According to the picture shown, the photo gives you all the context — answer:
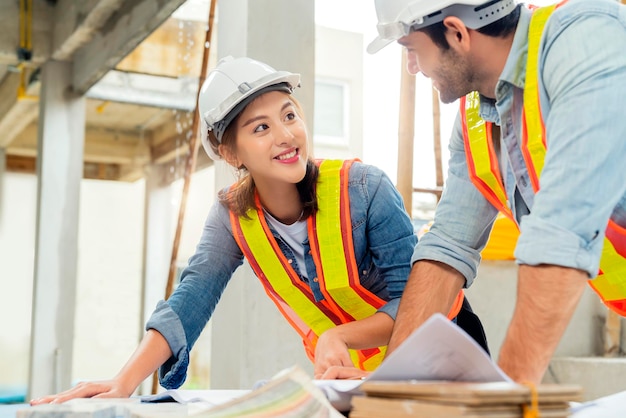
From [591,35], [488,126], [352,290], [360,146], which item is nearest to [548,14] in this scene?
[591,35]

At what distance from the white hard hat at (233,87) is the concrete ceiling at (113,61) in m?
3.66

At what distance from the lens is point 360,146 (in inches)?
769

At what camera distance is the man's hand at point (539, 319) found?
1495mm

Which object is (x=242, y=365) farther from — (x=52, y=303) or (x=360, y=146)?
(x=360, y=146)

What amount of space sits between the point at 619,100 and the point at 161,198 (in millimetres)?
12947

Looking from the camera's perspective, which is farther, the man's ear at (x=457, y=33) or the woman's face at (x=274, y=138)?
the woman's face at (x=274, y=138)

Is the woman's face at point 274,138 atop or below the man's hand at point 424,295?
atop

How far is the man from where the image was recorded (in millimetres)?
1528

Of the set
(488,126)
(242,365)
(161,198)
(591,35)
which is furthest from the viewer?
(161,198)

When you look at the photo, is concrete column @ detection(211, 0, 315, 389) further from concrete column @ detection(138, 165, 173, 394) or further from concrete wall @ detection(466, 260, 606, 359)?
concrete column @ detection(138, 165, 173, 394)

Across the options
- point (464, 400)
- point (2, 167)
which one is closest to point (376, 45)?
point (464, 400)

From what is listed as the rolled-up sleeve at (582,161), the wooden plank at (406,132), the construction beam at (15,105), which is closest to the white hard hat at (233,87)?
the rolled-up sleeve at (582,161)

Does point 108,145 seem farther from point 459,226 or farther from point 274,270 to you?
point 459,226

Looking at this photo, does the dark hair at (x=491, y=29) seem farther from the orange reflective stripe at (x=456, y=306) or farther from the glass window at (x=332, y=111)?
the glass window at (x=332, y=111)
